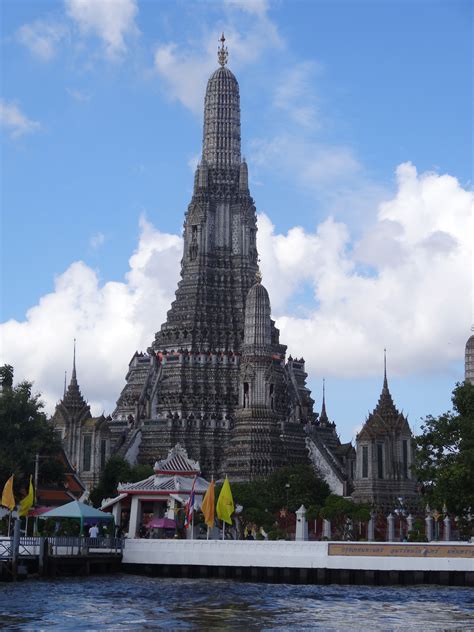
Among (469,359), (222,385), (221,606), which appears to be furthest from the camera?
(222,385)

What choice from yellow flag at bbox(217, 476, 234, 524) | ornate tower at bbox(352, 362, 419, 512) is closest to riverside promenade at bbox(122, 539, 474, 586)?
yellow flag at bbox(217, 476, 234, 524)

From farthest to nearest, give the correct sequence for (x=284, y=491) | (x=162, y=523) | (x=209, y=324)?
1. (x=209, y=324)
2. (x=284, y=491)
3. (x=162, y=523)

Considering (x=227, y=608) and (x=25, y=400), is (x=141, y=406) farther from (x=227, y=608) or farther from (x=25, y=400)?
(x=227, y=608)

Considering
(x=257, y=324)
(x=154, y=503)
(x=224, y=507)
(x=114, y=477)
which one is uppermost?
(x=257, y=324)

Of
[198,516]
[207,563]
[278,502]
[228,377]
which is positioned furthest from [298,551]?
[228,377]

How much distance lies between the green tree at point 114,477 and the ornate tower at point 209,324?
519 inches

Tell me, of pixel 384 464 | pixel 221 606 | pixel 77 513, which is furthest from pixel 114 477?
pixel 221 606

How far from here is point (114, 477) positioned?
106 metres

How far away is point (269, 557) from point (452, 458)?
14.9 metres

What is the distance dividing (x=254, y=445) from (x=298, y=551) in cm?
5489

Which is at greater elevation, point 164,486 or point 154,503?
point 164,486

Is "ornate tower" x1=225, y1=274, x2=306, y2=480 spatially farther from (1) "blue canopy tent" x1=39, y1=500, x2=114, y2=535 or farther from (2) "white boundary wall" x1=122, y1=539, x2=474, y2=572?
(2) "white boundary wall" x1=122, y1=539, x2=474, y2=572

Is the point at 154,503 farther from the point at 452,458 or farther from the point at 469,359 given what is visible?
the point at 469,359

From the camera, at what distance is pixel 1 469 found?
82062 millimetres
